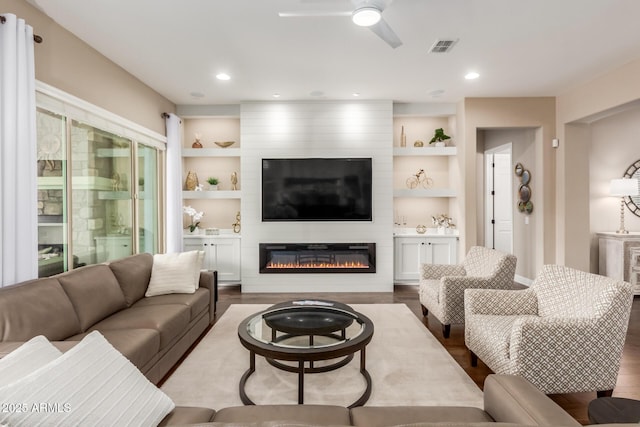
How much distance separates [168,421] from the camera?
121cm

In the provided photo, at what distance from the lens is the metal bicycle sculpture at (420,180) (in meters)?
5.45

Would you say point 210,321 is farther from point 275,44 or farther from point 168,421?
point 275,44

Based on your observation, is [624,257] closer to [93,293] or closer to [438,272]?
[438,272]

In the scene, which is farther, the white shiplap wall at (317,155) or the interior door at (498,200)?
the interior door at (498,200)

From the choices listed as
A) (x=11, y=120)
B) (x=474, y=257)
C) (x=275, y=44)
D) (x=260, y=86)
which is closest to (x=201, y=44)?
(x=275, y=44)

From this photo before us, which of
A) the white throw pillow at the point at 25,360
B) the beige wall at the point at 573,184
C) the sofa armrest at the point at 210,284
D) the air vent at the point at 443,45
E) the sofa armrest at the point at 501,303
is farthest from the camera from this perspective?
the beige wall at the point at 573,184

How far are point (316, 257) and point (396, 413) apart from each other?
3753 mm

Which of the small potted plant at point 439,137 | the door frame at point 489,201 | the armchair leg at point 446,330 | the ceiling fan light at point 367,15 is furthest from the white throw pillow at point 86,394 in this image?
the door frame at point 489,201

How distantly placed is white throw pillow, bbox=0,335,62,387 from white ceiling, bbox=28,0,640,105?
99.1 inches

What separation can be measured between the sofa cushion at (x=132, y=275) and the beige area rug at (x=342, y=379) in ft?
2.49

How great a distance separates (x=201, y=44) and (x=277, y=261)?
3074 millimetres

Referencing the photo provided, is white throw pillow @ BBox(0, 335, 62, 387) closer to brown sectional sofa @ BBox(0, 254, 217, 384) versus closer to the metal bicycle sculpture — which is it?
brown sectional sofa @ BBox(0, 254, 217, 384)

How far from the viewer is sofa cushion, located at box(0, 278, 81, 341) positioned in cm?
188

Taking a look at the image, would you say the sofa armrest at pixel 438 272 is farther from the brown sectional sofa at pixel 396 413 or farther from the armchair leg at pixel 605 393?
the brown sectional sofa at pixel 396 413
